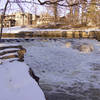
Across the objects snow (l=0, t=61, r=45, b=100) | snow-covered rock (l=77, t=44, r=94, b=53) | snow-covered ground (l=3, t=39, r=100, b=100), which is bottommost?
snow-covered ground (l=3, t=39, r=100, b=100)

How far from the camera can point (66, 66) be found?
8.69m

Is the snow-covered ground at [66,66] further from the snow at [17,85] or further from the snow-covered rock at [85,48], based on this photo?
the snow at [17,85]

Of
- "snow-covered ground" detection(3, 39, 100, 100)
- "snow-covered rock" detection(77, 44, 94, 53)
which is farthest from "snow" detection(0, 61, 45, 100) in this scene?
"snow-covered rock" detection(77, 44, 94, 53)

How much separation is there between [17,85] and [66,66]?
5.52 metres

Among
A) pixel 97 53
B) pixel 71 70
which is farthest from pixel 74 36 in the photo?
pixel 71 70

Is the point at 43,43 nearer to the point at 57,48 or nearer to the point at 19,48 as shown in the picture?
the point at 57,48

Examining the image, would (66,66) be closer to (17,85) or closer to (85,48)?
(85,48)

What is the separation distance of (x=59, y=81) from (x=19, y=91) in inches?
143

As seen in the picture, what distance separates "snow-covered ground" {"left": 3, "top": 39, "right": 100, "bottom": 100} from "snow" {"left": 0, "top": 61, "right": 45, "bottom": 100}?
1.55 metres

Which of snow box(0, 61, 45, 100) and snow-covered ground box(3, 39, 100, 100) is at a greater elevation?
snow box(0, 61, 45, 100)

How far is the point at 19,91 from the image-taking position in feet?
10.0

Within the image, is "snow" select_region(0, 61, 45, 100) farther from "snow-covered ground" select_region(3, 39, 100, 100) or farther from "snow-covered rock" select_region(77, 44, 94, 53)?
"snow-covered rock" select_region(77, 44, 94, 53)

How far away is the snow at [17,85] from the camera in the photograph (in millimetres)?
2873

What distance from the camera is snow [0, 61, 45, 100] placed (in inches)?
113
